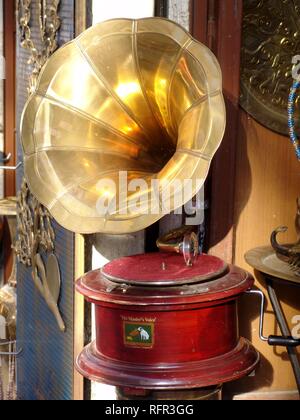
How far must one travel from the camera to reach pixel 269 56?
2.56 metres

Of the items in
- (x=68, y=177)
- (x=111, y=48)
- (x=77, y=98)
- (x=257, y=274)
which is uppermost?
(x=111, y=48)

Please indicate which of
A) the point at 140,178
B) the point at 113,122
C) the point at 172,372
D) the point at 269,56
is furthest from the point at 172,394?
the point at 269,56

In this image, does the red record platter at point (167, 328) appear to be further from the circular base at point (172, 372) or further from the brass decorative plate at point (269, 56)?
the brass decorative plate at point (269, 56)

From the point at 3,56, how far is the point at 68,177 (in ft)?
6.99

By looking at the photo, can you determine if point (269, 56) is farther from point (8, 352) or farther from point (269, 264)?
point (8, 352)

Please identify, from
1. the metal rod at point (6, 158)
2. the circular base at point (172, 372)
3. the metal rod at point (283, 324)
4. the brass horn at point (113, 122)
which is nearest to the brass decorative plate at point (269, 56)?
the brass horn at point (113, 122)

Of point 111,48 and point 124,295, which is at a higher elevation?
point 111,48

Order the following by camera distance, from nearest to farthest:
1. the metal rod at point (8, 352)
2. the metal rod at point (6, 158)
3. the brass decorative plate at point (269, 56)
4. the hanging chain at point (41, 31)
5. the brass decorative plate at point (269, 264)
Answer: the brass decorative plate at point (269, 264), the brass decorative plate at point (269, 56), the hanging chain at point (41, 31), the metal rod at point (8, 352), the metal rod at point (6, 158)

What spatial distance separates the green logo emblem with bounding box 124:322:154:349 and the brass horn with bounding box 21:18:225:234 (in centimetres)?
30

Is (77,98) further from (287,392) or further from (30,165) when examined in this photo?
(287,392)

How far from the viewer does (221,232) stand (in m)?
2.55

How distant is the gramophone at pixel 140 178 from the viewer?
2035 mm

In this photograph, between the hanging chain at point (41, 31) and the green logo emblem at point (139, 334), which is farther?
the hanging chain at point (41, 31)

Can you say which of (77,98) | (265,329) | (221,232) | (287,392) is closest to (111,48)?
(77,98)
